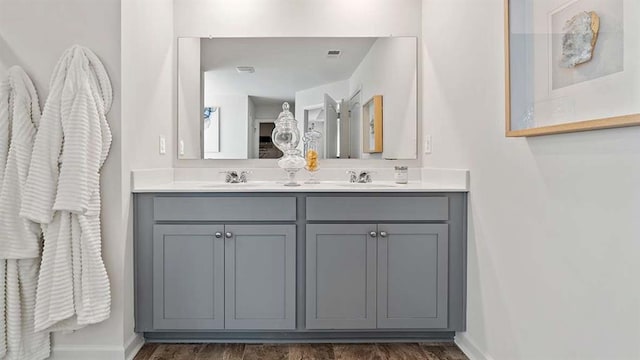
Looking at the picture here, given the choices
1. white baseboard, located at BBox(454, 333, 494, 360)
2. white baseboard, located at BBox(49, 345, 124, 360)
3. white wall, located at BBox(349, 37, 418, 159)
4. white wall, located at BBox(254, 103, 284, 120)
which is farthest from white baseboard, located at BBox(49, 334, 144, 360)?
white wall, located at BBox(349, 37, 418, 159)

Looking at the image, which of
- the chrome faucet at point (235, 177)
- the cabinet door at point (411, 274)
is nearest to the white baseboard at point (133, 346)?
the chrome faucet at point (235, 177)

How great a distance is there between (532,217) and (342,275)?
95 cm

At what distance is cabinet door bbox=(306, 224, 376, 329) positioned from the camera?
215cm

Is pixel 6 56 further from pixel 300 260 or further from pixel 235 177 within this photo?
pixel 300 260

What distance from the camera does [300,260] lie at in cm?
216

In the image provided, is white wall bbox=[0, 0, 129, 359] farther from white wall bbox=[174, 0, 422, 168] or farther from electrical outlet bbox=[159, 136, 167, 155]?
white wall bbox=[174, 0, 422, 168]

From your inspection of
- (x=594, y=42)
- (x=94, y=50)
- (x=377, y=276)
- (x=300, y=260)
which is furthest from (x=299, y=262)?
(x=594, y=42)

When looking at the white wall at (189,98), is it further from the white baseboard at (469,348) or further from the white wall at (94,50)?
the white baseboard at (469,348)

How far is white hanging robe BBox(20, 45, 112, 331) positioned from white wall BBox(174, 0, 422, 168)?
954mm

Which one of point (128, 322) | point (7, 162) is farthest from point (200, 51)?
point (128, 322)

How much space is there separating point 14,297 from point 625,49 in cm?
233

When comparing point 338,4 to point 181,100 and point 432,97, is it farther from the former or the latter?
point 181,100

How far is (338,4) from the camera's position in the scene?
9.05ft

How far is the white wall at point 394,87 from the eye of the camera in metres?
2.76
